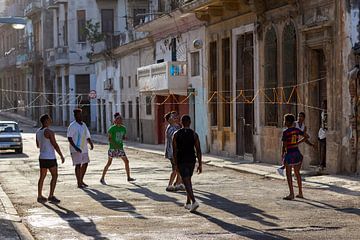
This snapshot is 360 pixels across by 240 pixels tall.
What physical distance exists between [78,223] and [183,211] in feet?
6.55

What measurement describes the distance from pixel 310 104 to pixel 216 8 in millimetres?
8582

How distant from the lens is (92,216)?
1445 cm

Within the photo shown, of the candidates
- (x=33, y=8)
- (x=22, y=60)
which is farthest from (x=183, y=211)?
(x=22, y=60)

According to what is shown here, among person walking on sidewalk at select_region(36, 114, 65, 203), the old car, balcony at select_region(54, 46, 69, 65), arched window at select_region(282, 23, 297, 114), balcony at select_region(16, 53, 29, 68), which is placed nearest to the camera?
person walking on sidewalk at select_region(36, 114, 65, 203)

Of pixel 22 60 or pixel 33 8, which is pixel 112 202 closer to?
pixel 33 8

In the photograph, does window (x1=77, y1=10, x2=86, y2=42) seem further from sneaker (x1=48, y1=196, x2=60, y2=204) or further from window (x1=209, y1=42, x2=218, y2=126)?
sneaker (x1=48, y1=196, x2=60, y2=204)

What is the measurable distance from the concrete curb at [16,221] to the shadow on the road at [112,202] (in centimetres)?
166

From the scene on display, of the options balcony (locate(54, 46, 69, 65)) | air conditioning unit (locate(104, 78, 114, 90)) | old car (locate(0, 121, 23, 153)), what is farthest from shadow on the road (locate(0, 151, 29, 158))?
balcony (locate(54, 46, 69, 65))

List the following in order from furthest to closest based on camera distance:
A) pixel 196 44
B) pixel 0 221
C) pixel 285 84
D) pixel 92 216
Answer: pixel 196 44, pixel 285 84, pixel 92 216, pixel 0 221

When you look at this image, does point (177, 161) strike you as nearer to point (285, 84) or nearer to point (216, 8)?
point (285, 84)

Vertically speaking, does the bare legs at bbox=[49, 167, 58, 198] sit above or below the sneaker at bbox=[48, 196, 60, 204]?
above

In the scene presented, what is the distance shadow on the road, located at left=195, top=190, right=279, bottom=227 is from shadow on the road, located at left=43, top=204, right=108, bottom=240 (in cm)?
243

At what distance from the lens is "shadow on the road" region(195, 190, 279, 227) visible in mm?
13798

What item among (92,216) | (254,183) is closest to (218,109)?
(254,183)
